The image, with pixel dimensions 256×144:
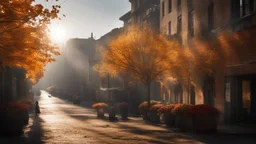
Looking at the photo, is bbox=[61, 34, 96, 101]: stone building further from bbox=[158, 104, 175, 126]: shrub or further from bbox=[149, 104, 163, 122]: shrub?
bbox=[158, 104, 175, 126]: shrub

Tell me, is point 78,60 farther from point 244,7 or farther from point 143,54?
point 244,7

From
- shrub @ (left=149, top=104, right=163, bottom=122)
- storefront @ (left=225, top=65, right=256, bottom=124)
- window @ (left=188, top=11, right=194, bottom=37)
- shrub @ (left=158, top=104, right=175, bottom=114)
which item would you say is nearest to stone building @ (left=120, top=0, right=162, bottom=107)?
window @ (left=188, top=11, right=194, bottom=37)

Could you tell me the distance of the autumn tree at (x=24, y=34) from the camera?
14.9 meters

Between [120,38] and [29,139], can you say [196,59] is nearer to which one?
[120,38]

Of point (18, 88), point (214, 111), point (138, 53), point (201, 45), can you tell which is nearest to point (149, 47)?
point (138, 53)

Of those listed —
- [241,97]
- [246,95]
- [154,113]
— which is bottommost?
[154,113]

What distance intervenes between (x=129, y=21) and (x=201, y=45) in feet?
Result: 112

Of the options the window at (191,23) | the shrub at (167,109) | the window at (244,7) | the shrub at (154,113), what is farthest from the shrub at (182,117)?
the window at (191,23)

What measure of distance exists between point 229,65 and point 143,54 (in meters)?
9.07

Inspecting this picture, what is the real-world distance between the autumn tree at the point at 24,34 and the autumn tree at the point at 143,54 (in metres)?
10.0

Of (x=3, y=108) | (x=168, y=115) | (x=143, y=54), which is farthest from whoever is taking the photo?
(x=143, y=54)

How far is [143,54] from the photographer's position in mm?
31859

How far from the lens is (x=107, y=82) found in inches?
2923

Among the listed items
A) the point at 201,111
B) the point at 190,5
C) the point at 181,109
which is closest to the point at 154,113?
the point at 181,109
